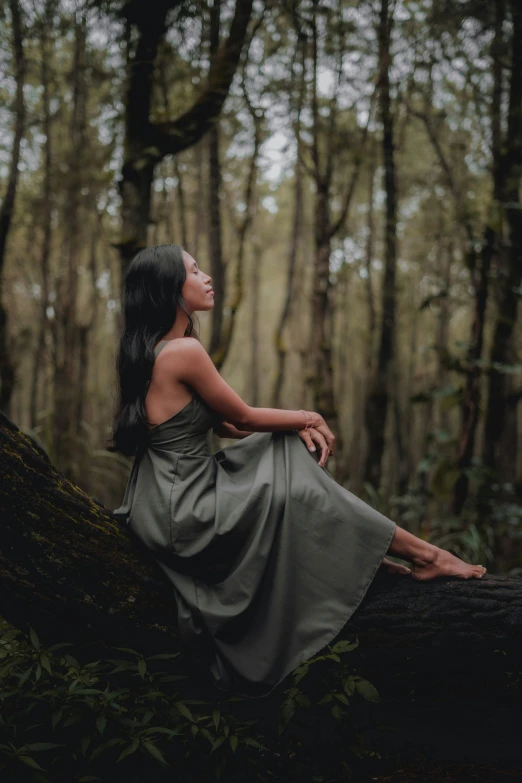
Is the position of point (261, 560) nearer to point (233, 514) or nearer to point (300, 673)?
point (233, 514)

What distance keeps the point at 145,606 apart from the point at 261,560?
0.45 metres

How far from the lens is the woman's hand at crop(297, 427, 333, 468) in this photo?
7.98 feet

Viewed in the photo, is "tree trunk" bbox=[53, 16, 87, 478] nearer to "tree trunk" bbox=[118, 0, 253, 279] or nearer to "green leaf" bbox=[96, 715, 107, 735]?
"tree trunk" bbox=[118, 0, 253, 279]

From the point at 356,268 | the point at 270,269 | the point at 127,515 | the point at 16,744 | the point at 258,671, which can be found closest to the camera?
the point at 16,744

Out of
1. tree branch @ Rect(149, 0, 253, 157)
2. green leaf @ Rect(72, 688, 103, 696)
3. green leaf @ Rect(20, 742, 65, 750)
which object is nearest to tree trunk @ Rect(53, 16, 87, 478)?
tree branch @ Rect(149, 0, 253, 157)

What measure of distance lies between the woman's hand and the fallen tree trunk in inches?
19.9

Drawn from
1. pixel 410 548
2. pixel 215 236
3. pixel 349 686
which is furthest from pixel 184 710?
pixel 215 236

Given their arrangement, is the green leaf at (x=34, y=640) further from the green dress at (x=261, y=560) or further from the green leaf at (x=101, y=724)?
the green dress at (x=261, y=560)

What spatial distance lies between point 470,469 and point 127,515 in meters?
2.89

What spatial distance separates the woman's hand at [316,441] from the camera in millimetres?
2434

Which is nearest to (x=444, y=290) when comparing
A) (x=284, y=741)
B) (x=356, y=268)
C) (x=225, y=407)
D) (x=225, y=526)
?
(x=225, y=407)

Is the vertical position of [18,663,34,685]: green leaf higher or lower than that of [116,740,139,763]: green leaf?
higher

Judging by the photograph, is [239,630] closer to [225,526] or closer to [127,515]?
[225,526]

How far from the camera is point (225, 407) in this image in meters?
2.44
